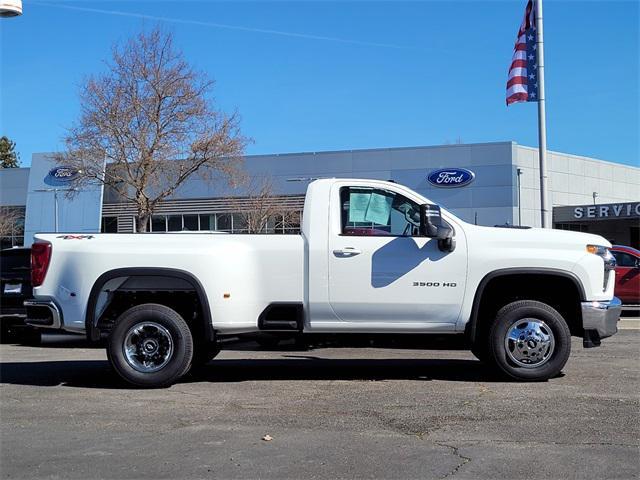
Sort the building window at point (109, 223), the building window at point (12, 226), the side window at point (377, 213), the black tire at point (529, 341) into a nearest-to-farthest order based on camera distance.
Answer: the black tire at point (529, 341)
the side window at point (377, 213)
the building window at point (109, 223)
the building window at point (12, 226)

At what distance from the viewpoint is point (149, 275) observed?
25.1 feet

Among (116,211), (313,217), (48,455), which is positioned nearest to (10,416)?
(48,455)

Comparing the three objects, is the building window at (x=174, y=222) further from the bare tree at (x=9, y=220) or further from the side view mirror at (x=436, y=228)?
the side view mirror at (x=436, y=228)

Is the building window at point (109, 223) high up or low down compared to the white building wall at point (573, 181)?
down

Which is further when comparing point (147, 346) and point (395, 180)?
point (395, 180)

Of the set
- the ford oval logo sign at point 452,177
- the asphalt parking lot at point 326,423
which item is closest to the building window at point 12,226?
the ford oval logo sign at point 452,177

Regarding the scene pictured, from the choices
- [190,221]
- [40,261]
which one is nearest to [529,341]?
[40,261]

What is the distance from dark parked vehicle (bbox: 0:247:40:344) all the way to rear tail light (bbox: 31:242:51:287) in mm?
5268

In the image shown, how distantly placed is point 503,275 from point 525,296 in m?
0.66

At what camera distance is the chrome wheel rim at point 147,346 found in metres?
7.70

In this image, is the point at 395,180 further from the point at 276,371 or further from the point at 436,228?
the point at 436,228

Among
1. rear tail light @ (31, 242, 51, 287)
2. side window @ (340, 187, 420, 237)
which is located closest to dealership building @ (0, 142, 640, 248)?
side window @ (340, 187, 420, 237)

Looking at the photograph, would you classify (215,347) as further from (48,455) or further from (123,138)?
(123,138)

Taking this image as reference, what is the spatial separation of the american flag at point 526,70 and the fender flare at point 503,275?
41.7 ft
